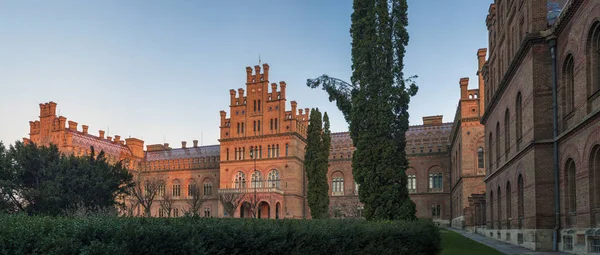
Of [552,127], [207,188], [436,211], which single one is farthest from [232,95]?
[552,127]

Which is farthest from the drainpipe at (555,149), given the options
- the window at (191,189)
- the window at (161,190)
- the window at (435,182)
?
the window at (161,190)

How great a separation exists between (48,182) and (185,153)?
147 feet

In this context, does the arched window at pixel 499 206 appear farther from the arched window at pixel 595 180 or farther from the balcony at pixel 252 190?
the balcony at pixel 252 190

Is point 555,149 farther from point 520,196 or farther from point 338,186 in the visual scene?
point 338,186

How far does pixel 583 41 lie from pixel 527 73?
447 centimetres

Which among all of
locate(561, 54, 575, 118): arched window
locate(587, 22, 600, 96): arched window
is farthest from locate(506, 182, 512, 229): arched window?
locate(587, 22, 600, 96): arched window

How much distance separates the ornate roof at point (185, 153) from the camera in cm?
7631

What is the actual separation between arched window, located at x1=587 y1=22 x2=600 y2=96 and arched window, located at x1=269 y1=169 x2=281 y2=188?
46513 millimetres

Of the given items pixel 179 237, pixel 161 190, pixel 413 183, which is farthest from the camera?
pixel 161 190

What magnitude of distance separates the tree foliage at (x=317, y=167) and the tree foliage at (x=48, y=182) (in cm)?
2117

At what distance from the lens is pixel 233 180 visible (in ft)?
207

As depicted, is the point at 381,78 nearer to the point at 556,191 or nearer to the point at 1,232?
the point at 556,191

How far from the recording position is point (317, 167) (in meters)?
52.7

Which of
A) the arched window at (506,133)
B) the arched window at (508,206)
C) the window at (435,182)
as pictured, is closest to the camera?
the arched window at (508,206)
